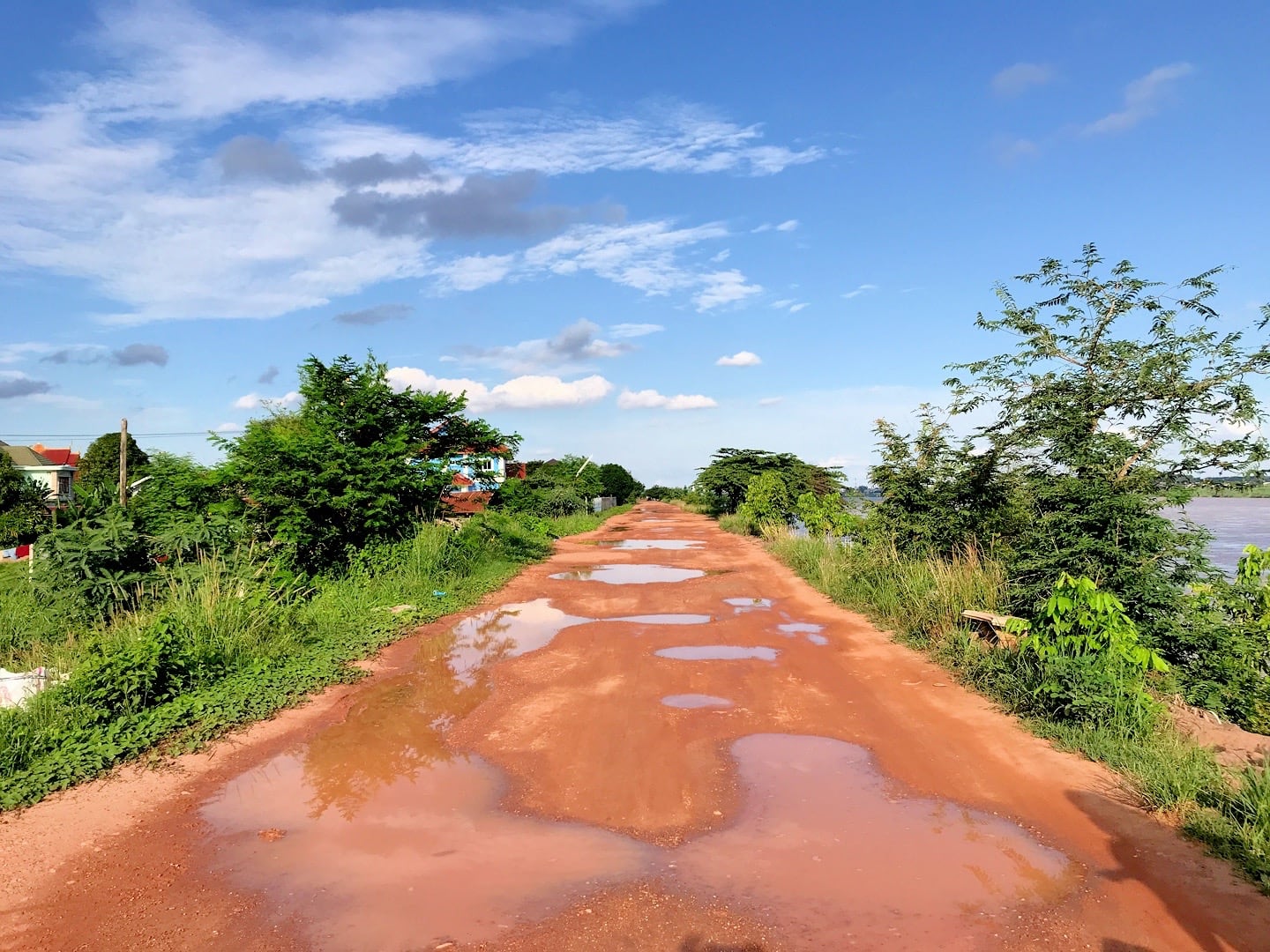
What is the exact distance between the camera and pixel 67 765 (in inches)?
207

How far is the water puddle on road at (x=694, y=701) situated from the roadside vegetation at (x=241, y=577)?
3336mm

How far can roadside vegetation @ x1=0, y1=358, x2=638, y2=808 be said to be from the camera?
6.11m

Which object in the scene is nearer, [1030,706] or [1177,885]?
[1177,885]

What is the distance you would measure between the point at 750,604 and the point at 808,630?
2.27 meters

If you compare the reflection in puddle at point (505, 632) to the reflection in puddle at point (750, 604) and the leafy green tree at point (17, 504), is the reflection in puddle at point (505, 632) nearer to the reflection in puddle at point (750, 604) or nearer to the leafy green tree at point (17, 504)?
the reflection in puddle at point (750, 604)

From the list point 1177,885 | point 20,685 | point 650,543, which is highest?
point 20,685

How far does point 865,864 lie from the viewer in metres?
4.10

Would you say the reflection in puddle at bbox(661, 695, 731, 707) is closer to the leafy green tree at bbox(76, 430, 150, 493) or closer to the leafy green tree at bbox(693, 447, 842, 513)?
the leafy green tree at bbox(693, 447, 842, 513)

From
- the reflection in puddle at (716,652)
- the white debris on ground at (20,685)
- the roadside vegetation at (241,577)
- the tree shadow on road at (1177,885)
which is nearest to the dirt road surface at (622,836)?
the tree shadow on road at (1177,885)

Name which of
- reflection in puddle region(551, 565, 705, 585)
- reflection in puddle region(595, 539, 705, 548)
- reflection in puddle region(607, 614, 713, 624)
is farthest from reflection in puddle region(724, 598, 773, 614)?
reflection in puddle region(595, 539, 705, 548)

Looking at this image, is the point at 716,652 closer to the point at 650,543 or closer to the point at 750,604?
the point at 750,604

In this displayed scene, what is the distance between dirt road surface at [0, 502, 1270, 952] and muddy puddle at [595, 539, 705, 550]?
1677 centimetres

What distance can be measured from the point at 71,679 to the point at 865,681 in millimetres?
7113

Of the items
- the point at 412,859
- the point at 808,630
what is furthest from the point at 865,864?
the point at 808,630
